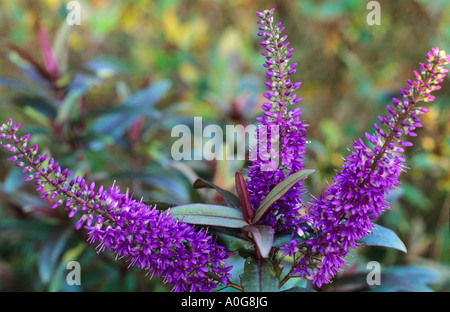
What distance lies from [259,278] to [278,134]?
0.20 m

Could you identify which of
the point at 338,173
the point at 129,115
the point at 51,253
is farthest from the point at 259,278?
the point at 129,115

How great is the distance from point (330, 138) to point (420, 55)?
0.86 m

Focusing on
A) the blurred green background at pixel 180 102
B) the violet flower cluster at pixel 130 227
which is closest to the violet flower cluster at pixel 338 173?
the violet flower cluster at pixel 130 227

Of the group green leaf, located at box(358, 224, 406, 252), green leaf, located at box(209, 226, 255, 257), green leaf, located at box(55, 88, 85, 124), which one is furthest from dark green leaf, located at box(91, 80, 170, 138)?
green leaf, located at box(358, 224, 406, 252)

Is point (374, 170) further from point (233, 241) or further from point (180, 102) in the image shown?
point (180, 102)

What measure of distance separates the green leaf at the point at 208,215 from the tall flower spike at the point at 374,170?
12cm

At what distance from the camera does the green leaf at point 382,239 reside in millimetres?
635

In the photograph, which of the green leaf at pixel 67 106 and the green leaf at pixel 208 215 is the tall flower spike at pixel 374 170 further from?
the green leaf at pixel 67 106

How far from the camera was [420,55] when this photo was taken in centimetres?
239

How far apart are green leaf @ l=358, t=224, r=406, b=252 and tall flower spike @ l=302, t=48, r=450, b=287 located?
6cm

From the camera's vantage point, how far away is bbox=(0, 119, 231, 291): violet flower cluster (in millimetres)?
562

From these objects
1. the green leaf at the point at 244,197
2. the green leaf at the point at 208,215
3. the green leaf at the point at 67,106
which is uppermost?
the green leaf at the point at 67,106

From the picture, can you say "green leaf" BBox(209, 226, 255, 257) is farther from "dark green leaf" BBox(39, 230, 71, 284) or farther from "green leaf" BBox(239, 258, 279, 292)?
"dark green leaf" BBox(39, 230, 71, 284)
